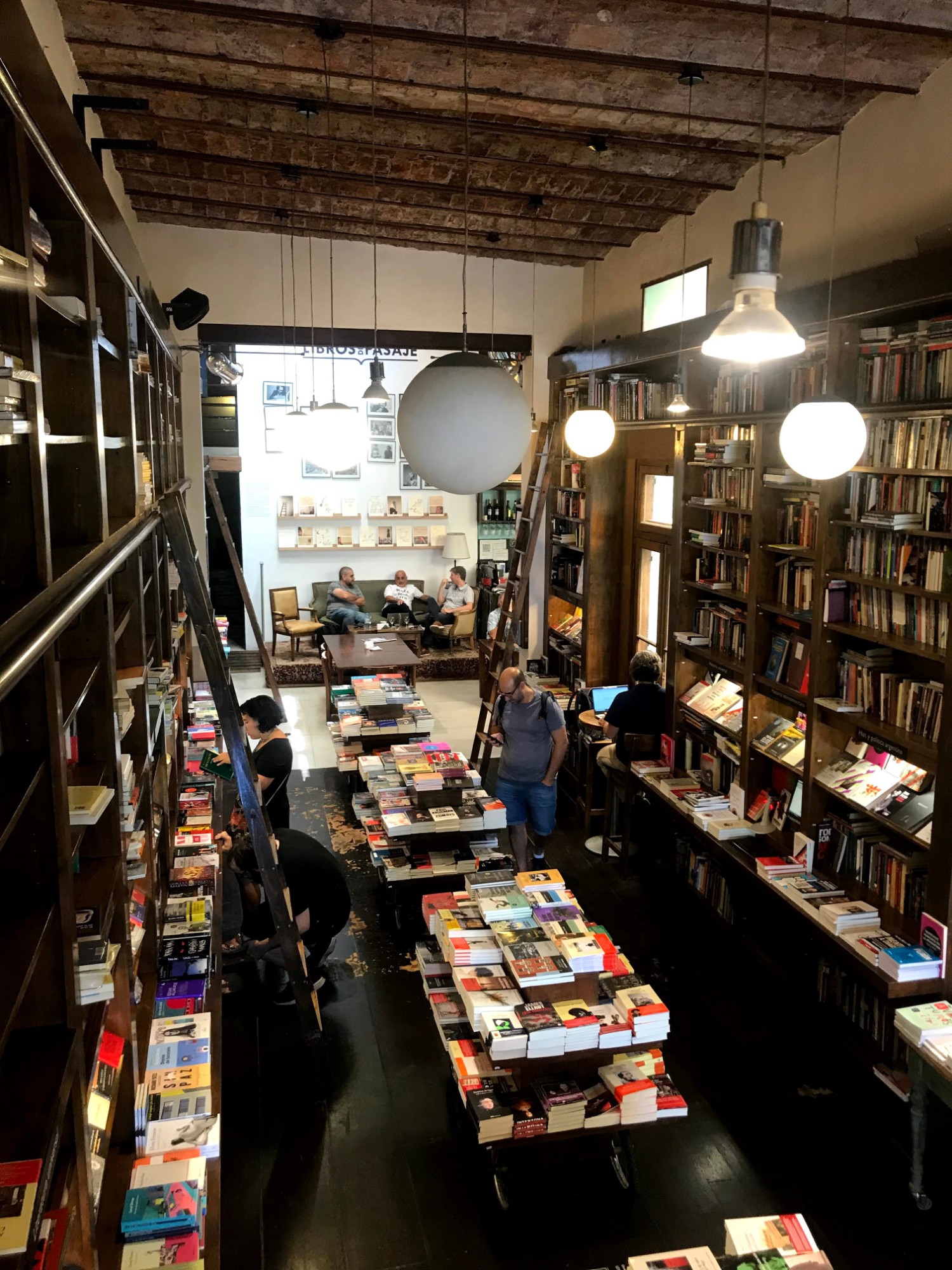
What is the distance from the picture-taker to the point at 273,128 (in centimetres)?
556

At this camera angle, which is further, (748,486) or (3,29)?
(748,486)

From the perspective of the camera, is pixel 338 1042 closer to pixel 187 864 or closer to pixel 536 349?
pixel 187 864

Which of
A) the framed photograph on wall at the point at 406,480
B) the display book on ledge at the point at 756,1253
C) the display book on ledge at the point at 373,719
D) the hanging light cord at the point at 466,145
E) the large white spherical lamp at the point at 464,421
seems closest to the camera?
the large white spherical lamp at the point at 464,421

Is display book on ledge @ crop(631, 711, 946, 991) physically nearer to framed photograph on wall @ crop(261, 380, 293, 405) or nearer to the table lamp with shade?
the table lamp with shade

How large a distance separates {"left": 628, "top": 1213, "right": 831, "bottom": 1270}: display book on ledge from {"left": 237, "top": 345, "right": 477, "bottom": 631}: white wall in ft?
37.8

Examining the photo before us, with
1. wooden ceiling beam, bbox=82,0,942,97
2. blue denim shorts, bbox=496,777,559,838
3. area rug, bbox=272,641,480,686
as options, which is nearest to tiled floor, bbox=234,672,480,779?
area rug, bbox=272,641,480,686

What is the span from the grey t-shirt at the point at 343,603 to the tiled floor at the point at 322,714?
1307 mm

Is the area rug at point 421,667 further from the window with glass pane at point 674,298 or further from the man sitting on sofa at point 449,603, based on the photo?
the window with glass pane at point 674,298

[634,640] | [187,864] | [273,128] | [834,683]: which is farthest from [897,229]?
[187,864]

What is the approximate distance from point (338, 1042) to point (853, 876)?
2678mm

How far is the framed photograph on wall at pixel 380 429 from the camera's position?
45.7 feet

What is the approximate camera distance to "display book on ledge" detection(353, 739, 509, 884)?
18.0ft

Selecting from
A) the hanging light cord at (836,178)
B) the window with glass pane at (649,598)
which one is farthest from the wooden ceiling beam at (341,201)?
the window with glass pane at (649,598)

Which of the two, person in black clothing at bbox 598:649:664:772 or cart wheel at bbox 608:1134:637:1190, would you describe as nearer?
cart wheel at bbox 608:1134:637:1190
